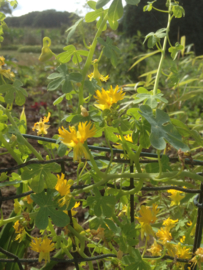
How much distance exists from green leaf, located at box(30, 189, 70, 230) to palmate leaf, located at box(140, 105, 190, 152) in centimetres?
27

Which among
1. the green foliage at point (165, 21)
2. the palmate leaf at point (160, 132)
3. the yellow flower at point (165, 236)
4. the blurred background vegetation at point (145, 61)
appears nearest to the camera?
the palmate leaf at point (160, 132)

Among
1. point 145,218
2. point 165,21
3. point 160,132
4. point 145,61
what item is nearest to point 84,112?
point 160,132

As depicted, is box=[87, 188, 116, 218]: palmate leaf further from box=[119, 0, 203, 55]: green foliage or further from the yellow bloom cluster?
box=[119, 0, 203, 55]: green foliage

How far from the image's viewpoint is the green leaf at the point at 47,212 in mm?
514

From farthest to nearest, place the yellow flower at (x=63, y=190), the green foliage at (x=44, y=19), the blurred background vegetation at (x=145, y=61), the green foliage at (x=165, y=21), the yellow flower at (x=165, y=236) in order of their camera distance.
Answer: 1. the green foliage at (x=44, y=19)
2. the green foliage at (x=165, y=21)
3. the blurred background vegetation at (x=145, y=61)
4. the yellow flower at (x=165, y=236)
5. the yellow flower at (x=63, y=190)

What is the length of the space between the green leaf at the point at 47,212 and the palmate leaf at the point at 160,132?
27 cm

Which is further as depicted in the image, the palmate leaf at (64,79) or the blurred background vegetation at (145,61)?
the blurred background vegetation at (145,61)

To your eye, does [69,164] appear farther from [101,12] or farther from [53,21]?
[53,21]

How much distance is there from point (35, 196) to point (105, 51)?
1.15ft

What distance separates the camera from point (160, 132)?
0.45 meters

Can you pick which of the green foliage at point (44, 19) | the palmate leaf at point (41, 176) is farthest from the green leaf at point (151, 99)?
the green foliage at point (44, 19)

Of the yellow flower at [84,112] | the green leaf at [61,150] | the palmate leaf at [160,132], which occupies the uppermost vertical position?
the yellow flower at [84,112]

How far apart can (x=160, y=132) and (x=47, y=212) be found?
0.99 feet

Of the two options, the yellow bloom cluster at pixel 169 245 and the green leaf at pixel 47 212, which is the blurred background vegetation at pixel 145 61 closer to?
the green leaf at pixel 47 212
